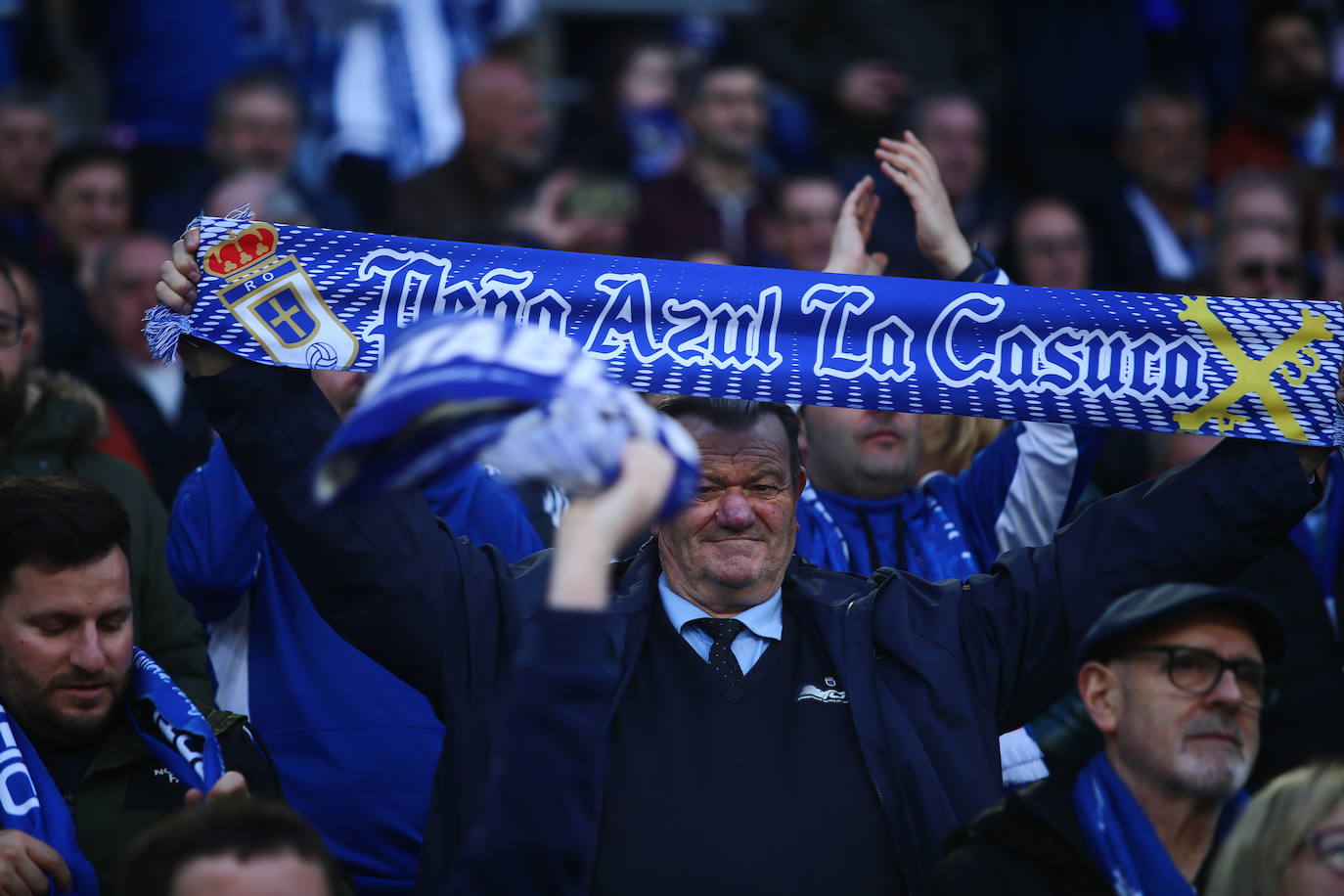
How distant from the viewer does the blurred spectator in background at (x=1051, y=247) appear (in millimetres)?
7801

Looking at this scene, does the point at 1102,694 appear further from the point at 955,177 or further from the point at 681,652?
the point at 955,177

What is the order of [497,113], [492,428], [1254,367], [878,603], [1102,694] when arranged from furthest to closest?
[497,113] < [1254,367] < [878,603] < [1102,694] < [492,428]

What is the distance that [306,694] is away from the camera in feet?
13.6

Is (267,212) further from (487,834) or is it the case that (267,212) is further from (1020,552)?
(487,834)

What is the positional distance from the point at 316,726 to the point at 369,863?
35 centimetres

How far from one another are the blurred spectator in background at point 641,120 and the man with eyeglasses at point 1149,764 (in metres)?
5.87

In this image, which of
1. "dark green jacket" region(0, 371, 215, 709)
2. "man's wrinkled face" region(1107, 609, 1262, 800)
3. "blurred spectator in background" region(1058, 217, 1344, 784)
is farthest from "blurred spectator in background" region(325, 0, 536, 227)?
"man's wrinkled face" region(1107, 609, 1262, 800)

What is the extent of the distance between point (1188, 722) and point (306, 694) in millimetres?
2044

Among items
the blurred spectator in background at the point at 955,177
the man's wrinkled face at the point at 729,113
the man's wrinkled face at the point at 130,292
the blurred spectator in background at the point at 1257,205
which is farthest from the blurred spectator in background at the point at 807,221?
the man's wrinkled face at the point at 130,292

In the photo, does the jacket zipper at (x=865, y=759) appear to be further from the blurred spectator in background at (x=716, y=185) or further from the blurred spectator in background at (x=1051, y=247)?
the blurred spectator in background at (x=716, y=185)

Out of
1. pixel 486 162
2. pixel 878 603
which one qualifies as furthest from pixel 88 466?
pixel 486 162

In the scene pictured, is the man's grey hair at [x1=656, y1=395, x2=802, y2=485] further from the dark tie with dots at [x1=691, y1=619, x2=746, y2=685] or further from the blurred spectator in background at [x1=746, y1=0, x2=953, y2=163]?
the blurred spectator in background at [x1=746, y1=0, x2=953, y2=163]

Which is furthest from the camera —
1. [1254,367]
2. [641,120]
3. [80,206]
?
[641,120]

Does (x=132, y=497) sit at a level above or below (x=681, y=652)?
above
